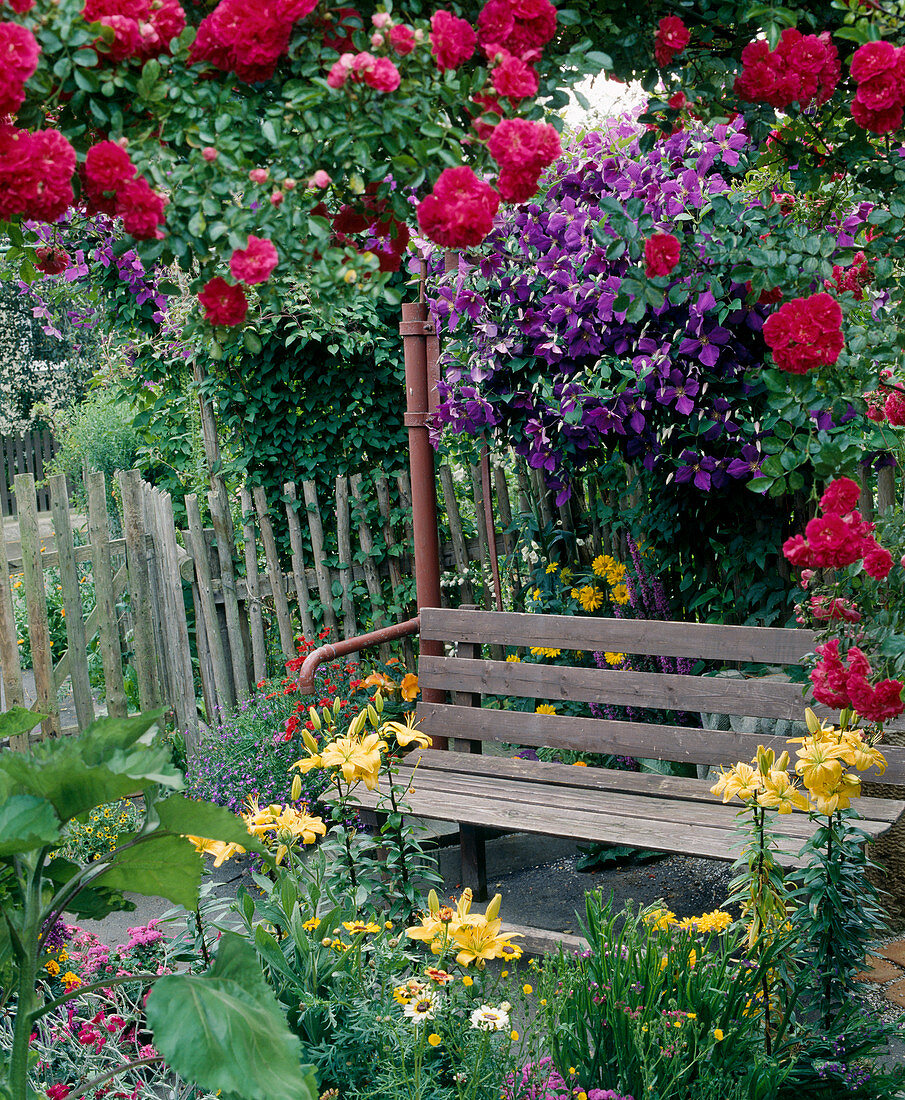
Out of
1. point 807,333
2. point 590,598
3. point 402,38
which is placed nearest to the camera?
point 402,38

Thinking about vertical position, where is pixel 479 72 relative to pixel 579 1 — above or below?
below

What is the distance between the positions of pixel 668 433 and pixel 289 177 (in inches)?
89.8

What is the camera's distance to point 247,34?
144 cm

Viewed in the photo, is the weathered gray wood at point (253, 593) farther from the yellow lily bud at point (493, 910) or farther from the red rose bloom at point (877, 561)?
the red rose bloom at point (877, 561)

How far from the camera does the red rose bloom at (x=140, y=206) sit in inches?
57.1

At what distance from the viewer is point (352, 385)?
17.6 feet

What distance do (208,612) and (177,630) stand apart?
0.54 ft

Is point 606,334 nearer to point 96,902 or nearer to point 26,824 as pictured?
point 96,902

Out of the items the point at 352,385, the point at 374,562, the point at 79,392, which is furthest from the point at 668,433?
the point at 79,392

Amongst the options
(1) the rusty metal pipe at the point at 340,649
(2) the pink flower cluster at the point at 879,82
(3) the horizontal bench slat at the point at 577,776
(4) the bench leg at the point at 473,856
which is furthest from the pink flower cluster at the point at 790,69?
(1) the rusty metal pipe at the point at 340,649

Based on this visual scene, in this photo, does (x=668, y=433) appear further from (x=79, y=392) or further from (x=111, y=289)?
(x=79, y=392)

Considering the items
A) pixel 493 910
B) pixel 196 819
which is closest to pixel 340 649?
pixel 493 910

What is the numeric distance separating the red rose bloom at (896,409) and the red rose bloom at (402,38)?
4.58ft

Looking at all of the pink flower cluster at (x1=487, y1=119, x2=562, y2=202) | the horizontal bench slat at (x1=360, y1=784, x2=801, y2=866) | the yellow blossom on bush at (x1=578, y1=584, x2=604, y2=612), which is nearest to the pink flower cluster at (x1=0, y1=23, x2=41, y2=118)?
the pink flower cluster at (x1=487, y1=119, x2=562, y2=202)
